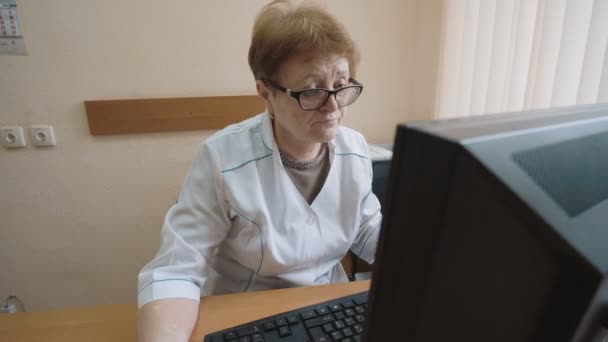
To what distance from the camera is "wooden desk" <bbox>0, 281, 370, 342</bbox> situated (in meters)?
0.69

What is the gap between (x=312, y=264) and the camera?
913 millimetres

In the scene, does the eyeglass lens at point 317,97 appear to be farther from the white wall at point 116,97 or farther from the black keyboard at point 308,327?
the white wall at point 116,97

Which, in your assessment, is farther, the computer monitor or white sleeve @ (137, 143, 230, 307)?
white sleeve @ (137, 143, 230, 307)

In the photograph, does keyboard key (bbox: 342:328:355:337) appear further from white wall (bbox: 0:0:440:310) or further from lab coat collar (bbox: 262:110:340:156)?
white wall (bbox: 0:0:440:310)

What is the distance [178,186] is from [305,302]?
1274 millimetres

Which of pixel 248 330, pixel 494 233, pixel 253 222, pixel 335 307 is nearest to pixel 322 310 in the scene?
pixel 335 307

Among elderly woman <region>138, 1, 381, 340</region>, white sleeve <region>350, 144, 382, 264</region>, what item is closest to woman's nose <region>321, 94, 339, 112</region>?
elderly woman <region>138, 1, 381, 340</region>

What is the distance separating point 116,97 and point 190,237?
1.20 meters

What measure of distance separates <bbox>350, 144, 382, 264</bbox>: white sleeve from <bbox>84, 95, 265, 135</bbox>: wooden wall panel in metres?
0.82

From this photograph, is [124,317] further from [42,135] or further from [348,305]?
[42,135]

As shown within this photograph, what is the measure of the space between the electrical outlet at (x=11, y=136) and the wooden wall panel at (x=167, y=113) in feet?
1.06

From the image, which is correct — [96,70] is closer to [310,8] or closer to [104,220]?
[104,220]

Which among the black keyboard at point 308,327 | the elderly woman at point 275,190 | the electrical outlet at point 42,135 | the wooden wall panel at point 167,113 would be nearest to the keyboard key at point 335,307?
the black keyboard at point 308,327

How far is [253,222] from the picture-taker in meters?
0.81
